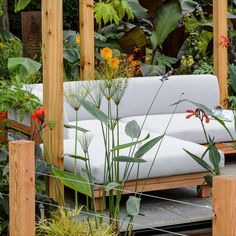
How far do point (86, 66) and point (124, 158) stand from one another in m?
3.39

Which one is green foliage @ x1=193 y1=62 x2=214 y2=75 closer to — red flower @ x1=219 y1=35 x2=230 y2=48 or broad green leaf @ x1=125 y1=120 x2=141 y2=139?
red flower @ x1=219 y1=35 x2=230 y2=48

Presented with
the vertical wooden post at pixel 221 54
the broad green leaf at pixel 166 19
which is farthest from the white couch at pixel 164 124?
the broad green leaf at pixel 166 19

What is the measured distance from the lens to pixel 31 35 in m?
9.56

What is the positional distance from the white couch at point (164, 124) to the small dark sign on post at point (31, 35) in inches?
105

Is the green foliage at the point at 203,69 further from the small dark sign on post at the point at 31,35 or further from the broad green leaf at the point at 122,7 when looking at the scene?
the small dark sign on post at the point at 31,35

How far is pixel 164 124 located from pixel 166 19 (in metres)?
2.20

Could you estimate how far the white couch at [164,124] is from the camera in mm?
4902

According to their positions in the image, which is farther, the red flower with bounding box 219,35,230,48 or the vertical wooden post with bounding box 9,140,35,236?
the red flower with bounding box 219,35,230,48

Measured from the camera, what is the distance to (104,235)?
3.63 metres

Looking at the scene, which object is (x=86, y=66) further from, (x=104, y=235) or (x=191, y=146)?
(x=104, y=235)

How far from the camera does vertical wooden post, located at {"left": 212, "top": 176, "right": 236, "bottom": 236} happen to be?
2.48 m

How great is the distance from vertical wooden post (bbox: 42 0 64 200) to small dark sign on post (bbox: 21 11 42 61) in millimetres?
5122

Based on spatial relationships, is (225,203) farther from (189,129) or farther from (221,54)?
(221,54)

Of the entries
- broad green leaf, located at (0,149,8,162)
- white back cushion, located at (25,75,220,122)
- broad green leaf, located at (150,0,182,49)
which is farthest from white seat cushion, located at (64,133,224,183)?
broad green leaf, located at (150,0,182,49)
